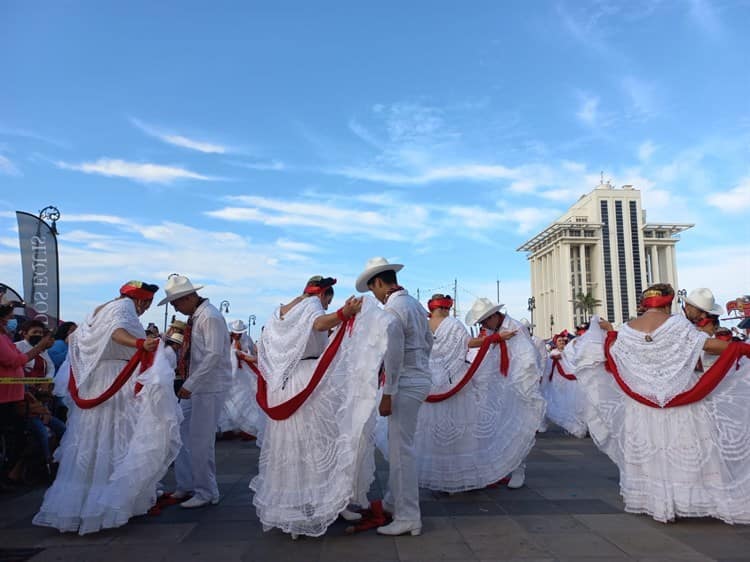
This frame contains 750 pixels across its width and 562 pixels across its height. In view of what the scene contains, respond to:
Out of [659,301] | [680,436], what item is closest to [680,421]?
[680,436]

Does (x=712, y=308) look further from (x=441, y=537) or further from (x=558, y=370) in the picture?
(x=558, y=370)

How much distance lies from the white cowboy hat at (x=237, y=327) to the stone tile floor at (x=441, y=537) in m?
5.40

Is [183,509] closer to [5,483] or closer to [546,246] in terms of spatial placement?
[5,483]

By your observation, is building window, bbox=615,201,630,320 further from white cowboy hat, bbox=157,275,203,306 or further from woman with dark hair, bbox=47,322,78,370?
white cowboy hat, bbox=157,275,203,306

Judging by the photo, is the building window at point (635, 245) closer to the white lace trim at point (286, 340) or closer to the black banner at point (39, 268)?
the black banner at point (39, 268)

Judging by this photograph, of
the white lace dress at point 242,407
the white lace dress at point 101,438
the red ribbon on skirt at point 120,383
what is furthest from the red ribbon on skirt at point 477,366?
the white lace dress at point 242,407

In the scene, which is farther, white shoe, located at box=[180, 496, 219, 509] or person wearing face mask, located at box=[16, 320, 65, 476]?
person wearing face mask, located at box=[16, 320, 65, 476]

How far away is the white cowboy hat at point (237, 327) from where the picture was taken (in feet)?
36.4

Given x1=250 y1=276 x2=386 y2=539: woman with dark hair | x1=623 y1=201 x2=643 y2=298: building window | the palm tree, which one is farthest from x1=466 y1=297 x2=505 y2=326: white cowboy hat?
x1=623 y1=201 x2=643 y2=298: building window

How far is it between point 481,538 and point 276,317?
2220mm

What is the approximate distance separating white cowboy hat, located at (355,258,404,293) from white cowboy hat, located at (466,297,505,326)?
1.86 metres

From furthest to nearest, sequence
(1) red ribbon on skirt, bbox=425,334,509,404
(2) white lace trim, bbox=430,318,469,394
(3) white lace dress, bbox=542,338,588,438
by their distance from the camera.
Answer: (3) white lace dress, bbox=542,338,588,438
(2) white lace trim, bbox=430,318,469,394
(1) red ribbon on skirt, bbox=425,334,509,404

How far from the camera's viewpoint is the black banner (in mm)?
11352

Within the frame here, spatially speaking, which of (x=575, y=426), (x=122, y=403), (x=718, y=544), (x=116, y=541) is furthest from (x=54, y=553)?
(x=575, y=426)
